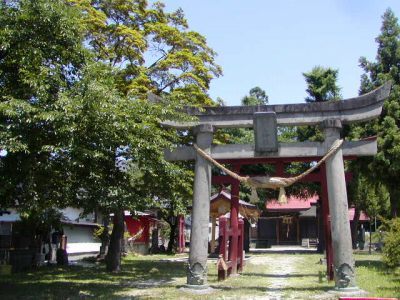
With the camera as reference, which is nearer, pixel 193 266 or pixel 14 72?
pixel 14 72

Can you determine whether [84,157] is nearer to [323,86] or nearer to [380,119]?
[380,119]

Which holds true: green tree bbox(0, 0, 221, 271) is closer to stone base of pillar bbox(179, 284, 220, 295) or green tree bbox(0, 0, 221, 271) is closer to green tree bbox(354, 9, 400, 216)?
stone base of pillar bbox(179, 284, 220, 295)

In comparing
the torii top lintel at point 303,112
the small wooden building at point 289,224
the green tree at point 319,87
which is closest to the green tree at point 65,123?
the torii top lintel at point 303,112

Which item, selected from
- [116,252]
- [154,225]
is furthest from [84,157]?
[154,225]

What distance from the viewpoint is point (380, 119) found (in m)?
22.8

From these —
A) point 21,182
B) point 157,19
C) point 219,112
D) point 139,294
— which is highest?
point 157,19

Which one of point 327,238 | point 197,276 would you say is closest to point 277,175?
point 327,238

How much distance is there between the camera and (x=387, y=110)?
22141 mm

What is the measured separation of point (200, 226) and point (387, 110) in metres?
12.6

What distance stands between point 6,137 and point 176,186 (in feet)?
27.1

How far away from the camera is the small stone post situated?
1393 centimetres

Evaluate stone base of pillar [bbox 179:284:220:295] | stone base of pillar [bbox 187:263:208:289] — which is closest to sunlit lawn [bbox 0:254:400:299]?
stone base of pillar [bbox 179:284:220:295]

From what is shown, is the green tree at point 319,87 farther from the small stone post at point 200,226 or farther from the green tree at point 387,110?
the small stone post at point 200,226

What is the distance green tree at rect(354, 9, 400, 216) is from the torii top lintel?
22.2ft
